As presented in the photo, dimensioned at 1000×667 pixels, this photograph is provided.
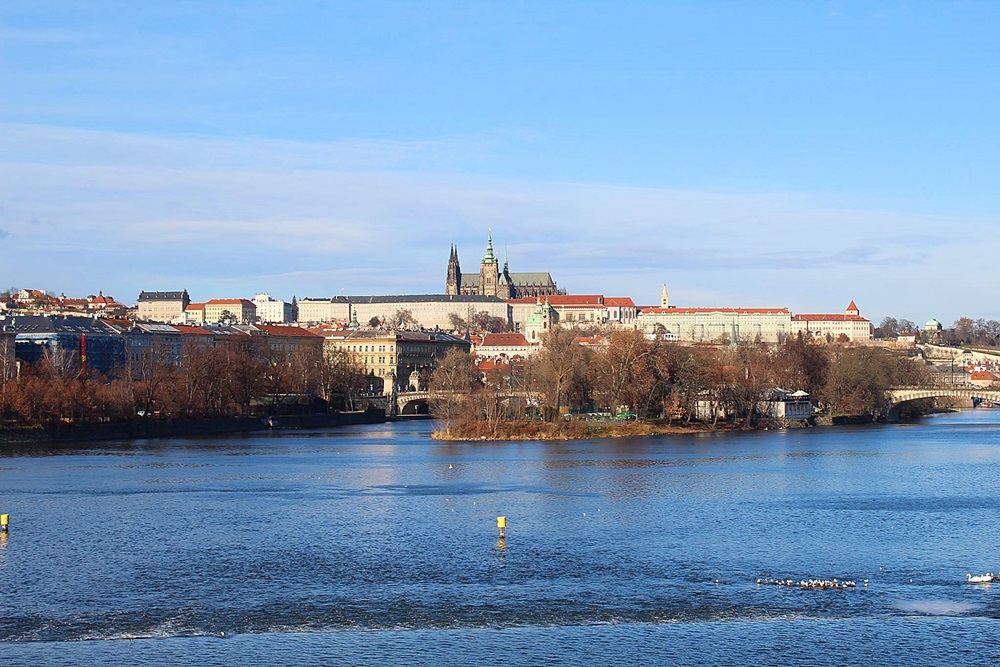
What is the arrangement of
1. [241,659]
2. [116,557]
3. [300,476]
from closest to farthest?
[241,659]
[116,557]
[300,476]

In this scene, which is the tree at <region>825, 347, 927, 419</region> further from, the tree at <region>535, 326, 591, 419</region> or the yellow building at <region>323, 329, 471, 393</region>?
the yellow building at <region>323, 329, 471, 393</region>

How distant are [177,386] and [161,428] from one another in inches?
186

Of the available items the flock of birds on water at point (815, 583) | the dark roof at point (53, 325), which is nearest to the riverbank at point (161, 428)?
the dark roof at point (53, 325)

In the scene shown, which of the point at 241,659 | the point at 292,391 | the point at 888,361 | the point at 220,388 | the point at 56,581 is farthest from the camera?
the point at 888,361

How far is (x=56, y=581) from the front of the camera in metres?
23.7

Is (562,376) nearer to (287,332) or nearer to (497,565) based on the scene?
(497,565)

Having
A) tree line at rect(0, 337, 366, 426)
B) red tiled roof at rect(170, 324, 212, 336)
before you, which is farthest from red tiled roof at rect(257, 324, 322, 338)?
tree line at rect(0, 337, 366, 426)

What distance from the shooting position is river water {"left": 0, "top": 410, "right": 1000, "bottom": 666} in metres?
19.2

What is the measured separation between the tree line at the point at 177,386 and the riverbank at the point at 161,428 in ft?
2.31

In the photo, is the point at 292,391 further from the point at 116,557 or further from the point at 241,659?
the point at 241,659

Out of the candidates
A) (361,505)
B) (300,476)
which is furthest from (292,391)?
(361,505)

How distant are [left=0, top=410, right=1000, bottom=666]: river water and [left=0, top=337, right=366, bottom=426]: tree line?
634 inches

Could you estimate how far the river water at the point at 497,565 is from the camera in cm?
1916

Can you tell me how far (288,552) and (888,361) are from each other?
7921 cm
